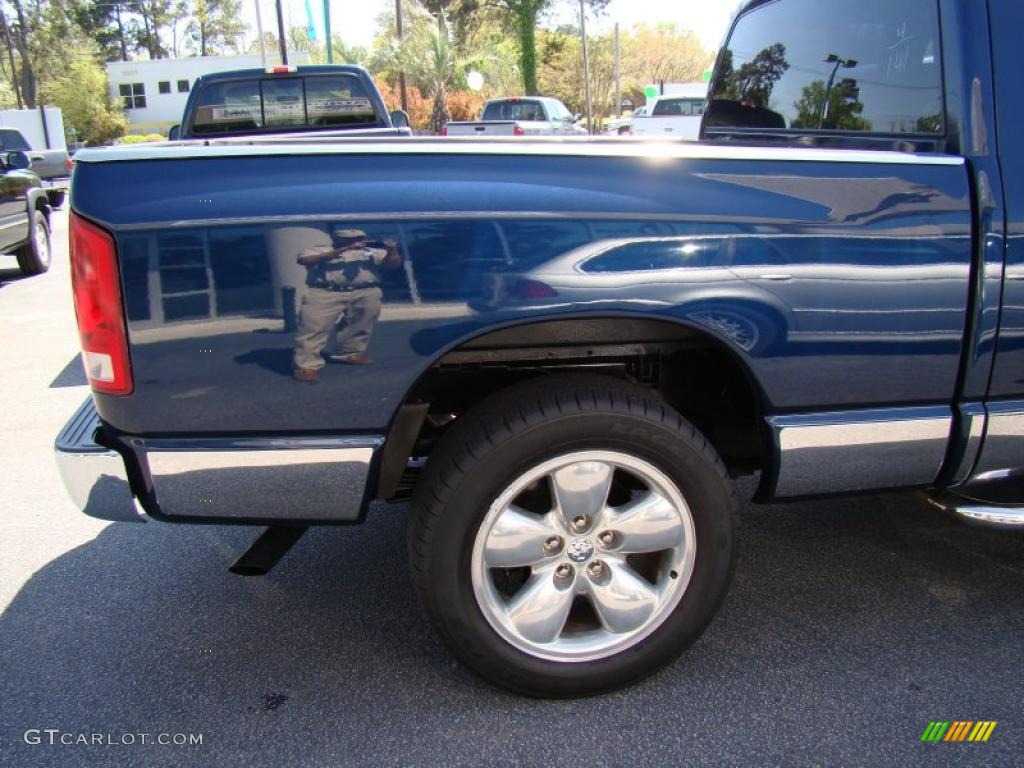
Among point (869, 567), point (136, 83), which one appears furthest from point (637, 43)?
point (869, 567)

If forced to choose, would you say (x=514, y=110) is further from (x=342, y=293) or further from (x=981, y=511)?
(x=342, y=293)

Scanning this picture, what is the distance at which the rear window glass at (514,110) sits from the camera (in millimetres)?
19703

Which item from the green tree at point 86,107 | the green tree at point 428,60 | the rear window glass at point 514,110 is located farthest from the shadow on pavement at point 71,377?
the green tree at point 86,107

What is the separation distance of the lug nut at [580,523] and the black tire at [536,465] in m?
0.22

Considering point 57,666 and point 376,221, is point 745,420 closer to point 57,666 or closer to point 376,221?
point 376,221

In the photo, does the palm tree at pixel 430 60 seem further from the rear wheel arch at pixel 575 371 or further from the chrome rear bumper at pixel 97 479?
the chrome rear bumper at pixel 97 479

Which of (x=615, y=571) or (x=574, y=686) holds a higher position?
(x=615, y=571)

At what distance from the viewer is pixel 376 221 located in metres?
2.01

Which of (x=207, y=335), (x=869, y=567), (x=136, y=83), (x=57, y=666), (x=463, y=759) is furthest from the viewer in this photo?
(x=136, y=83)

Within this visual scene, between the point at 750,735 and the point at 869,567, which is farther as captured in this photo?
the point at 869,567

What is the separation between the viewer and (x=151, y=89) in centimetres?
5078

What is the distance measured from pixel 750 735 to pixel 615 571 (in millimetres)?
559

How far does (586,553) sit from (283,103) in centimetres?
646

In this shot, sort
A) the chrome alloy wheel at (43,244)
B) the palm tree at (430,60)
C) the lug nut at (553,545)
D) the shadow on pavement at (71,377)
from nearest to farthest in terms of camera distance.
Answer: the lug nut at (553,545) < the shadow on pavement at (71,377) < the chrome alloy wheel at (43,244) < the palm tree at (430,60)
